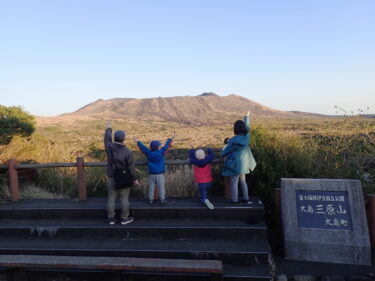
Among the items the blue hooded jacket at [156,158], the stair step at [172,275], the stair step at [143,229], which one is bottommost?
the stair step at [172,275]

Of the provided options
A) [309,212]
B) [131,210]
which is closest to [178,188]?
[131,210]

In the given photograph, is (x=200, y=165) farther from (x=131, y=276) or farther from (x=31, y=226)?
(x=31, y=226)

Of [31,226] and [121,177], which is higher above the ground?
[121,177]

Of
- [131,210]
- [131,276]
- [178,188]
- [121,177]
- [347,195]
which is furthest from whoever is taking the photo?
[178,188]

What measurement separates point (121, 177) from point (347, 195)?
12.0 ft

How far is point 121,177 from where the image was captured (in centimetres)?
529

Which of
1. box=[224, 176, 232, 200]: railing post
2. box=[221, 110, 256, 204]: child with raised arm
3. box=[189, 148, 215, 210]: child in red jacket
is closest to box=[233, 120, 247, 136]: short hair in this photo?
box=[221, 110, 256, 204]: child with raised arm

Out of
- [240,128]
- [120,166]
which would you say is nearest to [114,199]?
[120,166]

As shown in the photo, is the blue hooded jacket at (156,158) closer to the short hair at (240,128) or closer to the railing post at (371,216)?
the short hair at (240,128)

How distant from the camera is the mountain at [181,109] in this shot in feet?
337

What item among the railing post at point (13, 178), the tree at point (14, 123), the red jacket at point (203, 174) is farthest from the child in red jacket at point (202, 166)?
the tree at point (14, 123)

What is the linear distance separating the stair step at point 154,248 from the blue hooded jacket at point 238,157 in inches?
48.7

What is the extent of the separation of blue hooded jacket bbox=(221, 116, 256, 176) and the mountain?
90.6 m

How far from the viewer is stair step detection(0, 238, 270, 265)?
14.6 ft
